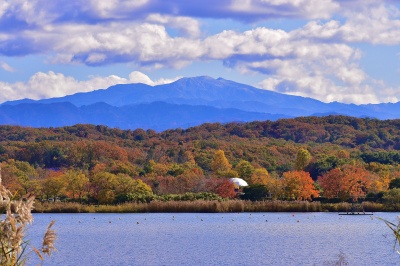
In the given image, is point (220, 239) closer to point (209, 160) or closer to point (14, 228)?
point (14, 228)

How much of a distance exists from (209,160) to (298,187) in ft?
144

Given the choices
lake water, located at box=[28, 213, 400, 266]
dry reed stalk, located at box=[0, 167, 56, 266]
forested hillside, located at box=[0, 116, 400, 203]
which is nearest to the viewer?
dry reed stalk, located at box=[0, 167, 56, 266]

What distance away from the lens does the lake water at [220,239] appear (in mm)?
31984

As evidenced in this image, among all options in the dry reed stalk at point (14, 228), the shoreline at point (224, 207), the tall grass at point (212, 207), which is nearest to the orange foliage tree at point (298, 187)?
the shoreline at point (224, 207)

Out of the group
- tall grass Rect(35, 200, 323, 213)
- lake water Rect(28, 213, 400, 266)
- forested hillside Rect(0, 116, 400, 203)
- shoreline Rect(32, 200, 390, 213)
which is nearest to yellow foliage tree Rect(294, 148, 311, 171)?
forested hillside Rect(0, 116, 400, 203)

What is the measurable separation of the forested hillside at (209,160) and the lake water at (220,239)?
11250mm

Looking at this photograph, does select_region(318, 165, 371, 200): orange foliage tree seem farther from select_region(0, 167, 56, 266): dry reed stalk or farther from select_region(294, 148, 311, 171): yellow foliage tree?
select_region(0, 167, 56, 266): dry reed stalk

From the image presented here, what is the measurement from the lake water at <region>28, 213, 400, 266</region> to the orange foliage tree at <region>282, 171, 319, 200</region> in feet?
28.9

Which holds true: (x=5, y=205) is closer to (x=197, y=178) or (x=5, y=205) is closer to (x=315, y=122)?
(x=197, y=178)

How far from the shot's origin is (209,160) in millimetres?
111938

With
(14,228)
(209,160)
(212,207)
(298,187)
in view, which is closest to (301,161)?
(298,187)

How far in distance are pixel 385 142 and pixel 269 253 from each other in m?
125

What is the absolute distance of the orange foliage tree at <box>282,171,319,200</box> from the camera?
68875 mm

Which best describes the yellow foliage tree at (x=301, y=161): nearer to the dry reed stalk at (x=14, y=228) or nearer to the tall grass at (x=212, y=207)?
the tall grass at (x=212, y=207)
